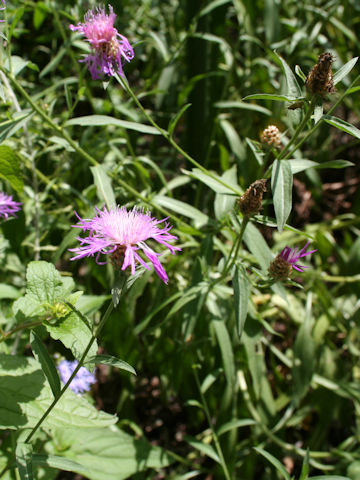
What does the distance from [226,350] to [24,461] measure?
2.04 feet

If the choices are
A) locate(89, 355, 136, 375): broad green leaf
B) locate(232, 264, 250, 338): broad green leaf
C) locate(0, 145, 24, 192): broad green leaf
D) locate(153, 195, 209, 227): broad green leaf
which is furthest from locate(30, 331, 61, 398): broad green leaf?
locate(153, 195, 209, 227): broad green leaf

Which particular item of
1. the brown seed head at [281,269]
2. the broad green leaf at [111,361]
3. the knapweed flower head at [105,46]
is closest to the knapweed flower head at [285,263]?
the brown seed head at [281,269]

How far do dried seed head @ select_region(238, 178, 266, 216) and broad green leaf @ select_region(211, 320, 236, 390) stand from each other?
505mm

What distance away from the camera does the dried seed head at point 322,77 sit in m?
0.86

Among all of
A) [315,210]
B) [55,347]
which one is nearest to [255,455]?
[55,347]

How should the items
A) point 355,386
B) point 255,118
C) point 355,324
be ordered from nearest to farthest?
point 355,386
point 355,324
point 255,118

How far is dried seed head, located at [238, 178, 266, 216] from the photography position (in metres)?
0.90

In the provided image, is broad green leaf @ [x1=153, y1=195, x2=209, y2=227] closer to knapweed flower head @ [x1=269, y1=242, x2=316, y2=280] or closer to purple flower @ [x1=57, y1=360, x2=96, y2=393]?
knapweed flower head @ [x1=269, y1=242, x2=316, y2=280]

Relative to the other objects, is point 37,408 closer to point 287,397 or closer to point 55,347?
point 55,347

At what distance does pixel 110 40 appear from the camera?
102cm

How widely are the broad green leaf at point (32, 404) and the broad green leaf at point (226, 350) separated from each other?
404mm

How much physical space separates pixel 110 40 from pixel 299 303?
123 centimetres

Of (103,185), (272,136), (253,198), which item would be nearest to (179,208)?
(103,185)

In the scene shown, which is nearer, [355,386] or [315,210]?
[355,386]
